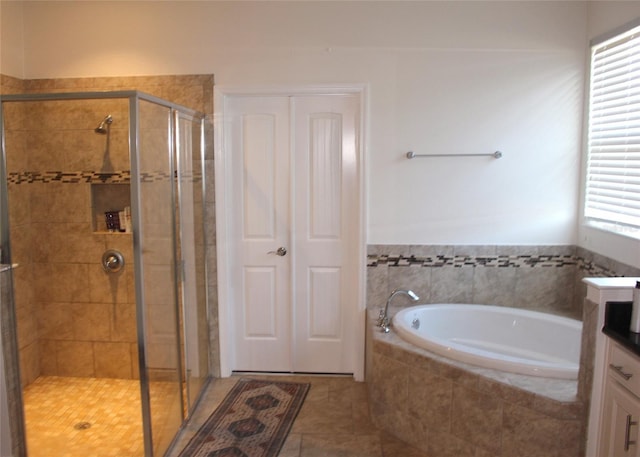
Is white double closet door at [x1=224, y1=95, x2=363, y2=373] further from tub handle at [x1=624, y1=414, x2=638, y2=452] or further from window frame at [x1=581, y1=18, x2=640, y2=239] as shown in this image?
tub handle at [x1=624, y1=414, x2=638, y2=452]

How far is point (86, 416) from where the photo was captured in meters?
3.22

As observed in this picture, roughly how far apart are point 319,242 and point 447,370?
1.37 m

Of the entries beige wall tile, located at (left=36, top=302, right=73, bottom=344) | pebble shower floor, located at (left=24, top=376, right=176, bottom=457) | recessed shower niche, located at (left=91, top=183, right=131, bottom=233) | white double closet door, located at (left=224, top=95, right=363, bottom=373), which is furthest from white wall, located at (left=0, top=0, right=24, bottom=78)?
pebble shower floor, located at (left=24, top=376, right=176, bottom=457)

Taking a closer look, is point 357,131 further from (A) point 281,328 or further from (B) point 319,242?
(A) point 281,328

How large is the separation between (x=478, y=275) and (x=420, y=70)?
148 centimetres

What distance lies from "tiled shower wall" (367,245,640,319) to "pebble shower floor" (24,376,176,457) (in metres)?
1.61

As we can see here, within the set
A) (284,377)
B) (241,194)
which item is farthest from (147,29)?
(284,377)

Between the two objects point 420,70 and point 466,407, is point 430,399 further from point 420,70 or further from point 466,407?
point 420,70

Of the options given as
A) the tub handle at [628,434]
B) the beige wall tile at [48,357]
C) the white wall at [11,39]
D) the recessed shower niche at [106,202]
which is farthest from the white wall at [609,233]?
the white wall at [11,39]

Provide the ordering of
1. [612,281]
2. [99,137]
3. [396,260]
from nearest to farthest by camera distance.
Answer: [612,281]
[99,137]
[396,260]

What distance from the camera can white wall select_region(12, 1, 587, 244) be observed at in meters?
3.43

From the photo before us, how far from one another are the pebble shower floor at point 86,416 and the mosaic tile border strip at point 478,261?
1649 mm

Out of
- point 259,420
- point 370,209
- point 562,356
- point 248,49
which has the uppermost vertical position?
point 248,49

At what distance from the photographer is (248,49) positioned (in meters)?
3.49
